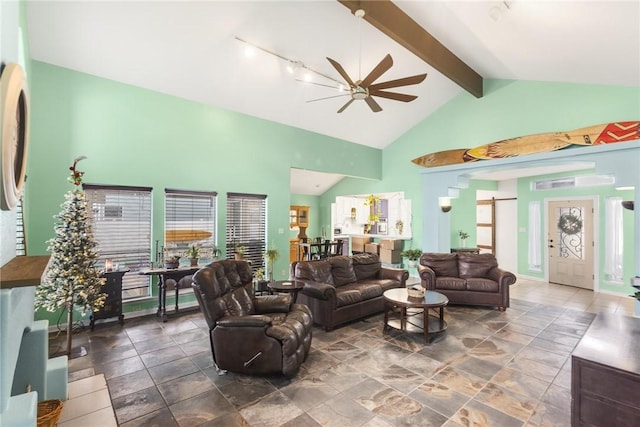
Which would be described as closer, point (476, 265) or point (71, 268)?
point (71, 268)

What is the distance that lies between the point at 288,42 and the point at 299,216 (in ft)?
23.1

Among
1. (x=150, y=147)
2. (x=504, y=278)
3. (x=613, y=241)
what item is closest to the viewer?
(x=150, y=147)

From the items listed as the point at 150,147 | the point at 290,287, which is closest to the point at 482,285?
the point at 290,287

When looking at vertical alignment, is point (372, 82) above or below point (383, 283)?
above

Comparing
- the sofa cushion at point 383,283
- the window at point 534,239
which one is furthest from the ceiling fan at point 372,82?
the window at point 534,239

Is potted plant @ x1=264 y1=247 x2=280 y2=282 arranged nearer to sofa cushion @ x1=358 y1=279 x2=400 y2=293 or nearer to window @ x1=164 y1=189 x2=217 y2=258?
window @ x1=164 y1=189 x2=217 y2=258

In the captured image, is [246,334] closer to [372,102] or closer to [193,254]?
[193,254]

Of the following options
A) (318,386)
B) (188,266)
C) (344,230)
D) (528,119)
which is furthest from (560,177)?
(188,266)

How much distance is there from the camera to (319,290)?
407 cm

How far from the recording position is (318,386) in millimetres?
2742

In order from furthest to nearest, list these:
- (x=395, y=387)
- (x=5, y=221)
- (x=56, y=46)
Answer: (x=56, y=46) < (x=395, y=387) < (x=5, y=221)

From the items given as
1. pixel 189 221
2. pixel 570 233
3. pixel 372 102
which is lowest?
pixel 570 233

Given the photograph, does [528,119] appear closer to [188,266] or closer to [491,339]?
[491,339]

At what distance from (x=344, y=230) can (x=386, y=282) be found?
557 cm
